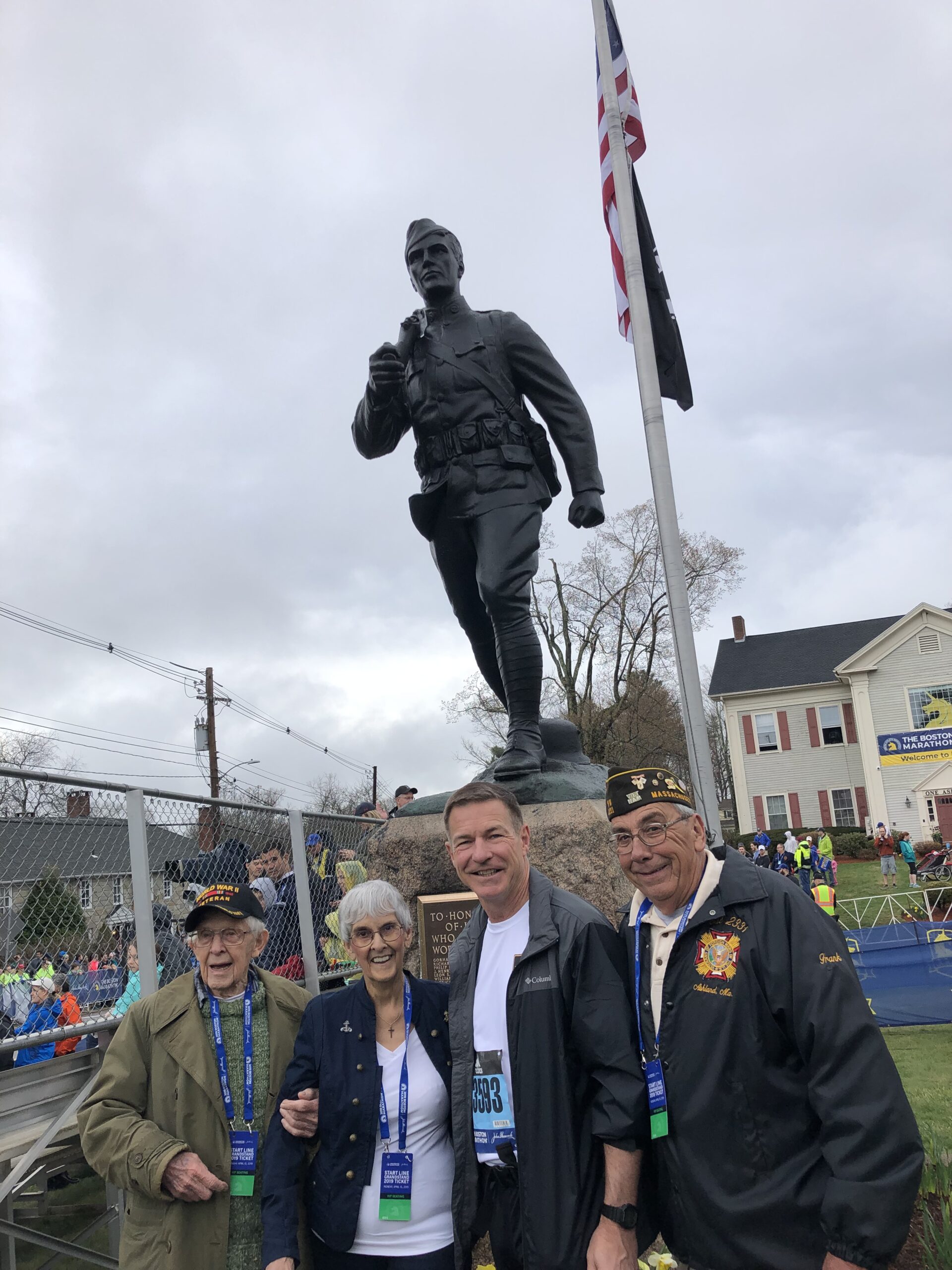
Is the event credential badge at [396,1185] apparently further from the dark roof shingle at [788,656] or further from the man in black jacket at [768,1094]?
the dark roof shingle at [788,656]

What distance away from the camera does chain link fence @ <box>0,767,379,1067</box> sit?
3260 millimetres

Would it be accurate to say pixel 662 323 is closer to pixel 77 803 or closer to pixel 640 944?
pixel 77 803

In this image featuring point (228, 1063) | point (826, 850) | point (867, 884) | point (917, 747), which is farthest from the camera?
point (917, 747)

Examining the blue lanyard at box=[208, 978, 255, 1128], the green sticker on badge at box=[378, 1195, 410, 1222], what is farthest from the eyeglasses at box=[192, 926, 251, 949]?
the green sticker on badge at box=[378, 1195, 410, 1222]

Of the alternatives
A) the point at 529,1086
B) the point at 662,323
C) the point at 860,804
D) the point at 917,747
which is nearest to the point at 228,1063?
the point at 529,1086

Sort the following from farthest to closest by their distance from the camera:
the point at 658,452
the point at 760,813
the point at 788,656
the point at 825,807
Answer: the point at 788,656, the point at 760,813, the point at 825,807, the point at 658,452

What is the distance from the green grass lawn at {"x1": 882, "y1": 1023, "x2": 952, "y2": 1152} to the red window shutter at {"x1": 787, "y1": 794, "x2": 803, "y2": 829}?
2644cm

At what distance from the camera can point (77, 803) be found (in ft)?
11.8

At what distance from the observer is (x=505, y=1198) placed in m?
2.08

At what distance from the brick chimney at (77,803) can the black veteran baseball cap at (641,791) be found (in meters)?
2.28

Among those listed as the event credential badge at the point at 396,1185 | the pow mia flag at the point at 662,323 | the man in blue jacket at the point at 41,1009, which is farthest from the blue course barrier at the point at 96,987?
the pow mia flag at the point at 662,323

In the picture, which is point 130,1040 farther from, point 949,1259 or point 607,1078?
point 949,1259

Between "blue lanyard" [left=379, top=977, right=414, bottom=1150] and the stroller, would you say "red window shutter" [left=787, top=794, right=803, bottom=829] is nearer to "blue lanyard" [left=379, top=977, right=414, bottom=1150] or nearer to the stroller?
the stroller

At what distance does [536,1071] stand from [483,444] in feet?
10.1
